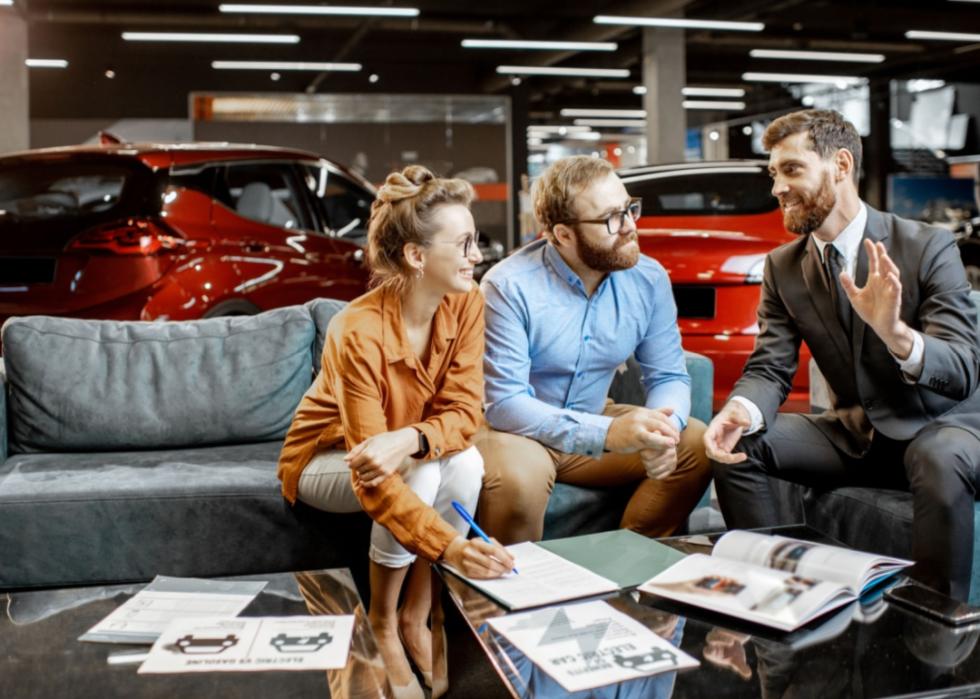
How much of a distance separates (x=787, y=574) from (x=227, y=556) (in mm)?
1422

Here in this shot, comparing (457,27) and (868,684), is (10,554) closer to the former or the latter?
(868,684)

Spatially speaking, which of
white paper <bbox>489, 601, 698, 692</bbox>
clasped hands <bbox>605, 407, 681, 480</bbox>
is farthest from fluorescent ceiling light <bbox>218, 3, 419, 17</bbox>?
white paper <bbox>489, 601, 698, 692</bbox>

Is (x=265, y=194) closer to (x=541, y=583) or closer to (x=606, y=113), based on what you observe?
(x=541, y=583)

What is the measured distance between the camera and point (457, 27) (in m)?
13.8

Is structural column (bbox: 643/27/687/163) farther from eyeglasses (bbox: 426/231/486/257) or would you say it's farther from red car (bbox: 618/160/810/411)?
eyeglasses (bbox: 426/231/486/257)

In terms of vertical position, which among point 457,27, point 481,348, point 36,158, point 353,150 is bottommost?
point 481,348

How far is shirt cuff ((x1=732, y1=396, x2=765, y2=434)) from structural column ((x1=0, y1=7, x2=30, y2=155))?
981 centimetres

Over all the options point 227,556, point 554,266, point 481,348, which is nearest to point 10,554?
point 227,556

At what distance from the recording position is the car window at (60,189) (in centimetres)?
484

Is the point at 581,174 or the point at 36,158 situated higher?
the point at 36,158

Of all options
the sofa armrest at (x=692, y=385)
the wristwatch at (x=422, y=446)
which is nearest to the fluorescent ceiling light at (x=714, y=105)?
the sofa armrest at (x=692, y=385)

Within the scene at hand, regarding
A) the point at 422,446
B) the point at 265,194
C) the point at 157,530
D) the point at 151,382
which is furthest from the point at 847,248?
the point at 265,194

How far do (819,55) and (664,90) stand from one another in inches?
130

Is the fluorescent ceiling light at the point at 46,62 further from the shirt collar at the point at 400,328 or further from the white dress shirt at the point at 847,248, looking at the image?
the white dress shirt at the point at 847,248
